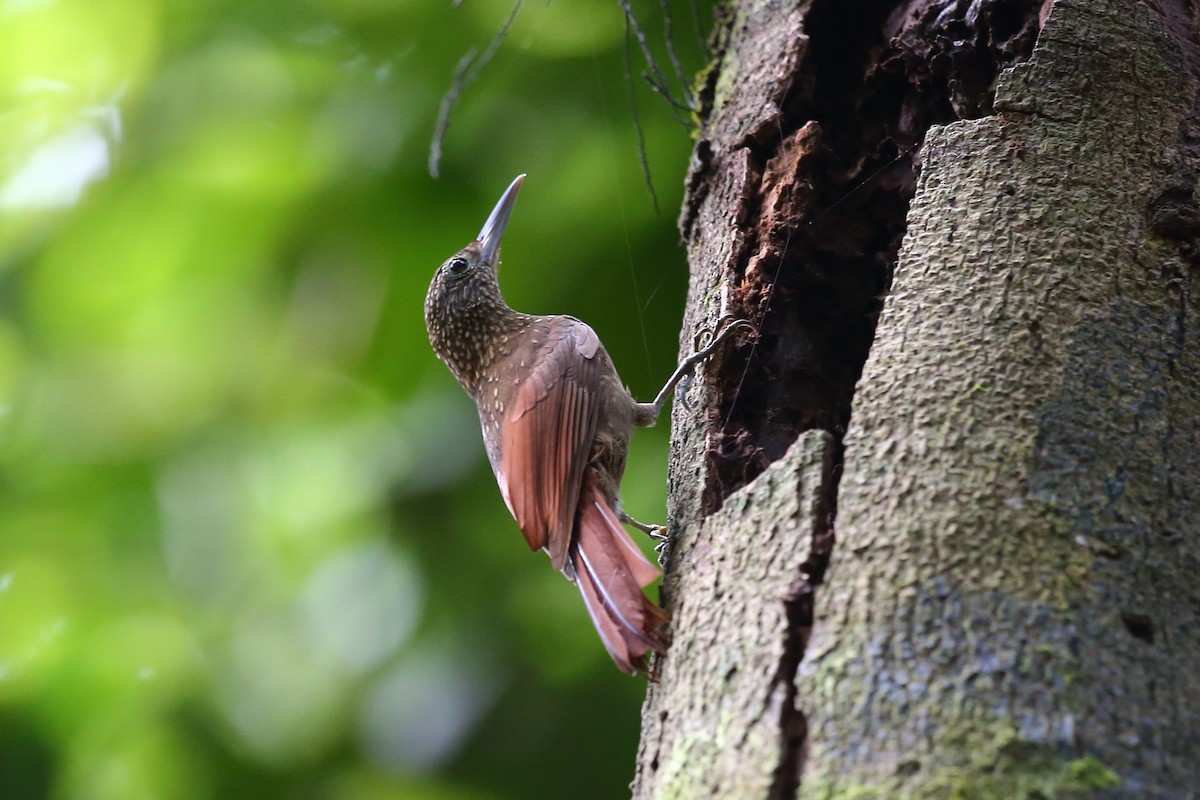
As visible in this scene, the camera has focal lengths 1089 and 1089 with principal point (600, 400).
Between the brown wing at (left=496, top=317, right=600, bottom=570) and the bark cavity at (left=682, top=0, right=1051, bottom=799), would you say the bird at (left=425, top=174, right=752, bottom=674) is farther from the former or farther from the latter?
the bark cavity at (left=682, top=0, right=1051, bottom=799)

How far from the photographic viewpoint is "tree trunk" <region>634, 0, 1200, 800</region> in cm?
121

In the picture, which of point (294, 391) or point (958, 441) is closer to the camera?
point (958, 441)

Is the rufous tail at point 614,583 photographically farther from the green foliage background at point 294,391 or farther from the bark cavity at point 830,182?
the green foliage background at point 294,391

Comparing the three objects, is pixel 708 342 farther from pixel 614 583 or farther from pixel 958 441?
pixel 958 441

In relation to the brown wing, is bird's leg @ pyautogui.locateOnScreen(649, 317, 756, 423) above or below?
above

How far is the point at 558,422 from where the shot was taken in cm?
266

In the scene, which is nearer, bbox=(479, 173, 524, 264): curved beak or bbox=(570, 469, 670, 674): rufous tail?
bbox=(570, 469, 670, 674): rufous tail

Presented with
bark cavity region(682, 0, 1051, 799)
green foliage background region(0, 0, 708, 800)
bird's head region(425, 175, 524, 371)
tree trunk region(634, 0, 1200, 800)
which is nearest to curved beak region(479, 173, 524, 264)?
bird's head region(425, 175, 524, 371)

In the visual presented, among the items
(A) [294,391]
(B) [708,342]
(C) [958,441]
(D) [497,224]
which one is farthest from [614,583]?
(A) [294,391]

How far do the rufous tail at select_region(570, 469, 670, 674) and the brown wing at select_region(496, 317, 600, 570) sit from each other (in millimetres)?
48

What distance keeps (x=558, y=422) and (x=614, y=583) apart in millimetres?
786

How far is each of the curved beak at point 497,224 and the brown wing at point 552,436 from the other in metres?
0.44

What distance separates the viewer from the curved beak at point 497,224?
3.29 metres

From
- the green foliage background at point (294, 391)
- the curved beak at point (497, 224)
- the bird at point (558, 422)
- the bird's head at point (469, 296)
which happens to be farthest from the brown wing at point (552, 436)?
the green foliage background at point (294, 391)
